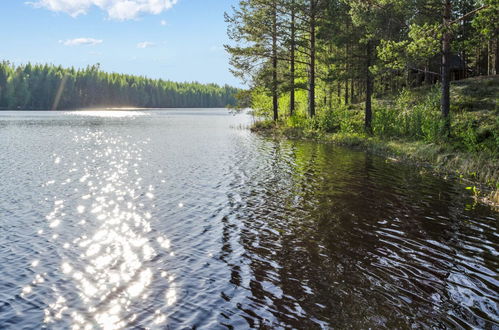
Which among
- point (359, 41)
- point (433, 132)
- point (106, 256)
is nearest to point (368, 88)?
point (359, 41)

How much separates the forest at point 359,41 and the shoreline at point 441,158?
2.01m

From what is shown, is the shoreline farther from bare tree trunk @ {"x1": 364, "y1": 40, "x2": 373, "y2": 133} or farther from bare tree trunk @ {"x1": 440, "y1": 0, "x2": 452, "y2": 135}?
bare tree trunk @ {"x1": 440, "y1": 0, "x2": 452, "y2": 135}

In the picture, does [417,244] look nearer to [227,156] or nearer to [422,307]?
[422,307]

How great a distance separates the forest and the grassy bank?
1.01m

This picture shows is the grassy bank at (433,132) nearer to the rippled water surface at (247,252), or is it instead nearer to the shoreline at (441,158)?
the shoreline at (441,158)

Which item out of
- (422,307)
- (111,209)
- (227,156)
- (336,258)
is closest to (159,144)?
(227,156)

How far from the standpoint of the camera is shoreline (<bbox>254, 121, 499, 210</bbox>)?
1582 centimetres

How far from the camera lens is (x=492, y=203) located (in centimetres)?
1375

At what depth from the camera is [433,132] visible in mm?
22578

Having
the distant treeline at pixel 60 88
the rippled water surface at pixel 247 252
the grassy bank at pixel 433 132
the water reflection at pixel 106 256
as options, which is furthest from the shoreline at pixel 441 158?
the distant treeline at pixel 60 88

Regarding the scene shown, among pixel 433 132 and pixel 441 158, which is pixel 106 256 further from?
→ pixel 433 132

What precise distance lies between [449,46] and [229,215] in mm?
16853

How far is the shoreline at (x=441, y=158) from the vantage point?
51.9 feet

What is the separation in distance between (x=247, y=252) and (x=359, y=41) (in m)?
22.3
